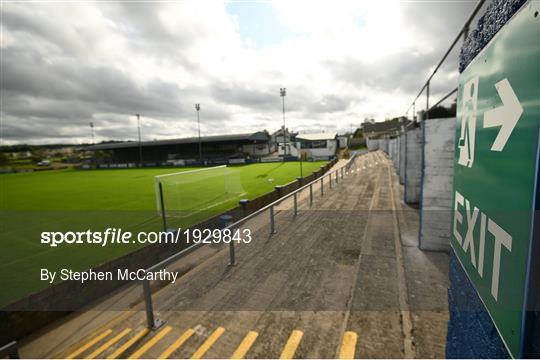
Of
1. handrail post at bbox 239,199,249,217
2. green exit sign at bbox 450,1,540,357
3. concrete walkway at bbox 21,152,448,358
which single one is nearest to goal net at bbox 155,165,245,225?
handrail post at bbox 239,199,249,217

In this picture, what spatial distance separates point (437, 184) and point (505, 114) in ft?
21.7

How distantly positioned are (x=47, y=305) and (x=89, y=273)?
103 cm

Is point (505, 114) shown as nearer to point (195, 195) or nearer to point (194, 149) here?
point (195, 195)

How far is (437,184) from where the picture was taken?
22.9 ft

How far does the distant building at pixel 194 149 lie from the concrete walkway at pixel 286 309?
55.2 m

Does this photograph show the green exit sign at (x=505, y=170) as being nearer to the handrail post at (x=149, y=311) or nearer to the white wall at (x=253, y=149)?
the handrail post at (x=149, y=311)

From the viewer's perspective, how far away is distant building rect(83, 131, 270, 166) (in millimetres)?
63750

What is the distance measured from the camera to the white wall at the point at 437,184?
22.3ft

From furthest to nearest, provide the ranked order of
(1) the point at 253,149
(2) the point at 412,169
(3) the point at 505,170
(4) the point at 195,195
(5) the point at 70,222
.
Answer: (1) the point at 253,149 < (4) the point at 195,195 < (5) the point at 70,222 < (2) the point at 412,169 < (3) the point at 505,170

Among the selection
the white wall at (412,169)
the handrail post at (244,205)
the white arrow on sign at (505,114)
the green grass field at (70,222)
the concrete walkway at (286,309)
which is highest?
the white arrow on sign at (505,114)

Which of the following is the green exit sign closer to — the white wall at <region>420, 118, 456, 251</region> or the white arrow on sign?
the white arrow on sign

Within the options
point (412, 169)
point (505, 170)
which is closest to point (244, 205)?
point (412, 169)

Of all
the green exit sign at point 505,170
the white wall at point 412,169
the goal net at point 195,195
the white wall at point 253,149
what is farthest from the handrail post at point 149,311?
the white wall at point 253,149

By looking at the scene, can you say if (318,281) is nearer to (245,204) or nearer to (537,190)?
(537,190)
